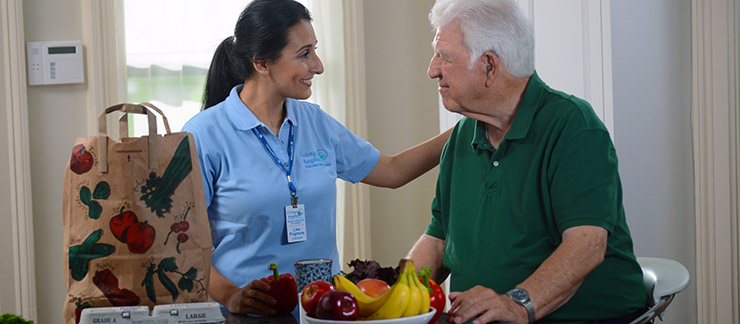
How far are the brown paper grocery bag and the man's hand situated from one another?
507 millimetres

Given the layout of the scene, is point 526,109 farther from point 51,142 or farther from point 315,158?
point 51,142

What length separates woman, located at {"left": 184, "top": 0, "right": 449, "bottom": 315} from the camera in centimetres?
201

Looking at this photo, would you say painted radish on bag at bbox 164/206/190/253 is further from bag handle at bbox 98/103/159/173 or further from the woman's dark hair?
the woman's dark hair

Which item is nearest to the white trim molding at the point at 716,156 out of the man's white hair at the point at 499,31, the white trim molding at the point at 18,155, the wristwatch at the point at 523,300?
the man's white hair at the point at 499,31

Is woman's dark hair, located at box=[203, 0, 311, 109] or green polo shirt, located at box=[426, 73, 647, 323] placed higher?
woman's dark hair, located at box=[203, 0, 311, 109]

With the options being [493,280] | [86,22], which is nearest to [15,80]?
[86,22]

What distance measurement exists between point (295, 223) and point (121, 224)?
673mm

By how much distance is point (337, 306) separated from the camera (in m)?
1.18

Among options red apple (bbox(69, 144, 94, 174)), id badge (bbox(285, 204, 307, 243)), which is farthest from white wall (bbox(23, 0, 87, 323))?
red apple (bbox(69, 144, 94, 174))

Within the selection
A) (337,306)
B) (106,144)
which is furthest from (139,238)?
(337,306)

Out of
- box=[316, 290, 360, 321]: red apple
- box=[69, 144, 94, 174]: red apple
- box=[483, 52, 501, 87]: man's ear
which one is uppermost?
box=[483, 52, 501, 87]: man's ear

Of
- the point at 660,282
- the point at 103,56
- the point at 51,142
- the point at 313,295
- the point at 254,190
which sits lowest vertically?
the point at 660,282

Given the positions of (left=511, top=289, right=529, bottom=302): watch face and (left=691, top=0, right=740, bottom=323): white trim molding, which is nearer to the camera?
(left=511, top=289, right=529, bottom=302): watch face

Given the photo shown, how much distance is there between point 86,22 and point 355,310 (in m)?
2.44
